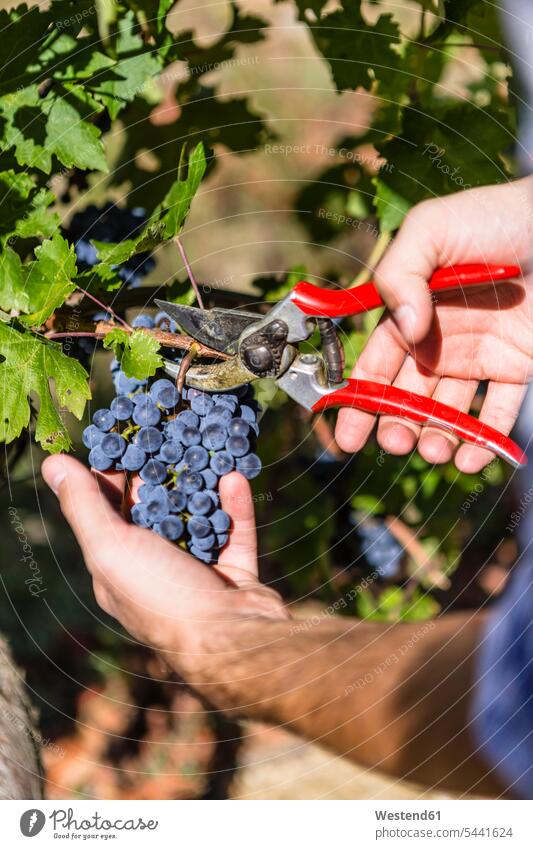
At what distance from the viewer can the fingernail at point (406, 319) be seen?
1.28 meters

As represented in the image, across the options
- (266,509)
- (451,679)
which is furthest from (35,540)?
(451,679)

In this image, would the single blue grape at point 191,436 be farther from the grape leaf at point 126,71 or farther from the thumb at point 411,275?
the grape leaf at point 126,71

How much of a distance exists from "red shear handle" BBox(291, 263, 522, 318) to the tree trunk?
904mm

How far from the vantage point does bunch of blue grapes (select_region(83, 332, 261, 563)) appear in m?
1.25

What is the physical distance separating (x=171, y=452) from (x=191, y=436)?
0.04 meters

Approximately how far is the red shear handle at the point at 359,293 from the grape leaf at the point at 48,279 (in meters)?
0.34

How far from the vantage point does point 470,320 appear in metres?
1.59

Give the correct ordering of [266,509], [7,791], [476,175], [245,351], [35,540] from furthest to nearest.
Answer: [35,540], [266,509], [476,175], [7,791], [245,351]

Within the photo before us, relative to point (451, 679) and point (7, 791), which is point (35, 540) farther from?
point (451, 679)

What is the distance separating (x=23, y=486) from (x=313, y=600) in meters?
0.86

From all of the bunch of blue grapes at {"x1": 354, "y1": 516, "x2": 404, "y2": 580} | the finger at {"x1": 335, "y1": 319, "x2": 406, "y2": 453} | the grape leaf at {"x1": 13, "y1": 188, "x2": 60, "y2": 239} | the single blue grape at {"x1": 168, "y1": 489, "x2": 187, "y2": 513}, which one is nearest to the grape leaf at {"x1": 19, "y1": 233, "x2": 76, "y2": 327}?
the grape leaf at {"x1": 13, "y1": 188, "x2": 60, "y2": 239}

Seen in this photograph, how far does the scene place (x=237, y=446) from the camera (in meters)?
1.26

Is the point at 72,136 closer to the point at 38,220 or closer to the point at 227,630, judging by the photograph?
the point at 38,220
